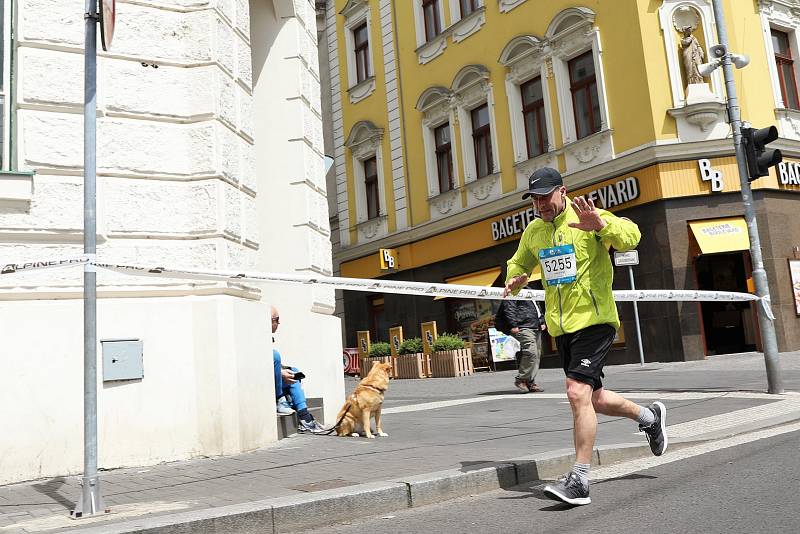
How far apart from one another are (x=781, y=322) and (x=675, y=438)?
41.0 feet

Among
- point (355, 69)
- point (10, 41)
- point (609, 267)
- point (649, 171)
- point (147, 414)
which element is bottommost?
point (147, 414)

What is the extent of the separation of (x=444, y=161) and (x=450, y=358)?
732cm

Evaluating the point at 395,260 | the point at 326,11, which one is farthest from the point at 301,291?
the point at 326,11

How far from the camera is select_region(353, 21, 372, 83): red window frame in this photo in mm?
28203

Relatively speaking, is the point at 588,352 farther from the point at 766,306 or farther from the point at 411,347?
the point at 411,347

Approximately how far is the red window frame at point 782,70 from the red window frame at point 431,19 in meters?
9.88

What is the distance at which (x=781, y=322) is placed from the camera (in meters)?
17.4

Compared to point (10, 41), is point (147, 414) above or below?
Answer: below

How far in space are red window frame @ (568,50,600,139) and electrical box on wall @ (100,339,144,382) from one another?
15.3m

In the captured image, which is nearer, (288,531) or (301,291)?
(288,531)

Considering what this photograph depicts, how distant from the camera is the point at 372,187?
27953 millimetres

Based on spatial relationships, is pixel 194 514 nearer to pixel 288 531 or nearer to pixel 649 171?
pixel 288 531

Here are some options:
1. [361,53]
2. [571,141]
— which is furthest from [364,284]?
[361,53]

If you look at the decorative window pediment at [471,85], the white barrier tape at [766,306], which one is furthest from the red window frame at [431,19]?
the white barrier tape at [766,306]
